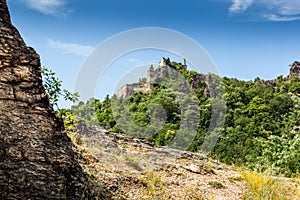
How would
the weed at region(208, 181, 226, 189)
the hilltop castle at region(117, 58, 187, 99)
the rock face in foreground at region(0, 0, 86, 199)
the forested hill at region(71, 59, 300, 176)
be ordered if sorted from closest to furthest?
1. the rock face in foreground at region(0, 0, 86, 199)
2. the weed at region(208, 181, 226, 189)
3. the forested hill at region(71, 59, 300, 176)
4. the hilltop castle at region(117, 58, 187, 99)

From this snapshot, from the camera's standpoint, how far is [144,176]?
7.29m

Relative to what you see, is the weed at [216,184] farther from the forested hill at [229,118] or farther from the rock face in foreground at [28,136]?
the rock face in foreground at [28,136]

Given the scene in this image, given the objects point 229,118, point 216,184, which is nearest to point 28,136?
point 216,184

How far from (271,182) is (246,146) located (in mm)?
20216

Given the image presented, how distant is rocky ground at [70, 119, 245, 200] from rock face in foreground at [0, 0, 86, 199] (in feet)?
3.47

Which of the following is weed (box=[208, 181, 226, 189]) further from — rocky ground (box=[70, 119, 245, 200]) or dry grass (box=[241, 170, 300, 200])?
dry grass (box=[241, 170, 300, 200])

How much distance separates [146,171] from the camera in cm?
768

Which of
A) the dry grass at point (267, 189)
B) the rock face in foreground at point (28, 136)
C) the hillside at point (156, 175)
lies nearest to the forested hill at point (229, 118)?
the dry grass at point (267, 189)

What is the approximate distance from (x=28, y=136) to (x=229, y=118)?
3415 centimetres

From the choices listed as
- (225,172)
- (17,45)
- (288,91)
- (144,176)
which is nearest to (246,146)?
(225,172)

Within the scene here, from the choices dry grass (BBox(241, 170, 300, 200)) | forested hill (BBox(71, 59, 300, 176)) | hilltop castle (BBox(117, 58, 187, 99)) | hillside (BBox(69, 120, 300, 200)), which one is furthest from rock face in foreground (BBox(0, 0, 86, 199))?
hilltop castle (BBox(117, 58, 187, 99))

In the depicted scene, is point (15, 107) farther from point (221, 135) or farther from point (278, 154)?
point (221, 135)

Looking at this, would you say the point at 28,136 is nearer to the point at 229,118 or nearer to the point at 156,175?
the point at 156,175

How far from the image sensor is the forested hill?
1567 centimetres
